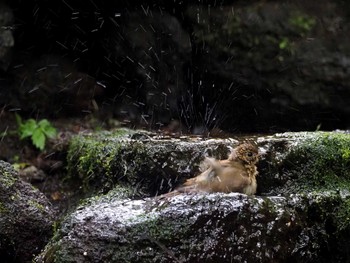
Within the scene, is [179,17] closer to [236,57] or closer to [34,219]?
[236,57]

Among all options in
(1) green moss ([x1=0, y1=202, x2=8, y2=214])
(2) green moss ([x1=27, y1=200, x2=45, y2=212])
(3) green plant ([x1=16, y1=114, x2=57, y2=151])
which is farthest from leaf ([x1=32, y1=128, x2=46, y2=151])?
(1) green moss ([x1=0, y1=202, x2=8, y2=214])

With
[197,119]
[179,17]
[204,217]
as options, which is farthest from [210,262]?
[179,17]

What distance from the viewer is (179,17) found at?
6402 mm

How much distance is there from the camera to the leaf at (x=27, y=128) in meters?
6.34

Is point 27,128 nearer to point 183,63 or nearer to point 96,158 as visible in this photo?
point 183,63

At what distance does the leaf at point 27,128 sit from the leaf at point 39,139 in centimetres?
6

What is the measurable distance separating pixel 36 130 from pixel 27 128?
0.38 feet

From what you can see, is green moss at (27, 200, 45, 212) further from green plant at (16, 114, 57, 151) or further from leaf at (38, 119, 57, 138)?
leaf at (38, 119, 57, 138)

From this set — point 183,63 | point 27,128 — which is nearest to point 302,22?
point 183,63

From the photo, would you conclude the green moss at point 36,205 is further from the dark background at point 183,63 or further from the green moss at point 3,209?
the dark background at point 183,63

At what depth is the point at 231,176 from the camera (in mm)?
3713

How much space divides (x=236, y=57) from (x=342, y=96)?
3.44 feet

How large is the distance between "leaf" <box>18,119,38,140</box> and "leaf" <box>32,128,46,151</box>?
2.4 inches

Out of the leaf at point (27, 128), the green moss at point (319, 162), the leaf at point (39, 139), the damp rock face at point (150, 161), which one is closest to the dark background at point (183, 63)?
the leaf at point (27, 128)
